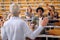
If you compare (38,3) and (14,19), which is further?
(38,3)

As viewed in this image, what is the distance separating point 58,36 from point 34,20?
2.03ft

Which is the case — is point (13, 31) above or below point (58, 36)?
above

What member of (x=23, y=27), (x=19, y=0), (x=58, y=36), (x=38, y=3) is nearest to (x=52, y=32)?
(x=58, y=36)

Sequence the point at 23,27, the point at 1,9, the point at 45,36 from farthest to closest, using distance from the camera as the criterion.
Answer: the point at 1,9 < the point at 45,36 < the point at 23,27

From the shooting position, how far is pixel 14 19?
212 centimetres

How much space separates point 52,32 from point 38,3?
12.5 ft

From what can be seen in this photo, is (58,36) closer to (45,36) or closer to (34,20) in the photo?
(45,36)

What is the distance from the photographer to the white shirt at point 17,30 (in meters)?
2.08

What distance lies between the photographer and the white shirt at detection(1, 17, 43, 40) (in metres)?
2.08

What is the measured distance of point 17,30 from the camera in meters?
2.09

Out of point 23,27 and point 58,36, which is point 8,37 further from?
point 58,36

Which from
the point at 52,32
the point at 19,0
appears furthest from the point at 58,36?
the point at 19,0

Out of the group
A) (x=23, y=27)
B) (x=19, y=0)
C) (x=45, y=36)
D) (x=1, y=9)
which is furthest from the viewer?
(x=19, y=0)

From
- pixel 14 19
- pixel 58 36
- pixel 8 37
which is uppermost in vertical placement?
pixel 14 19
